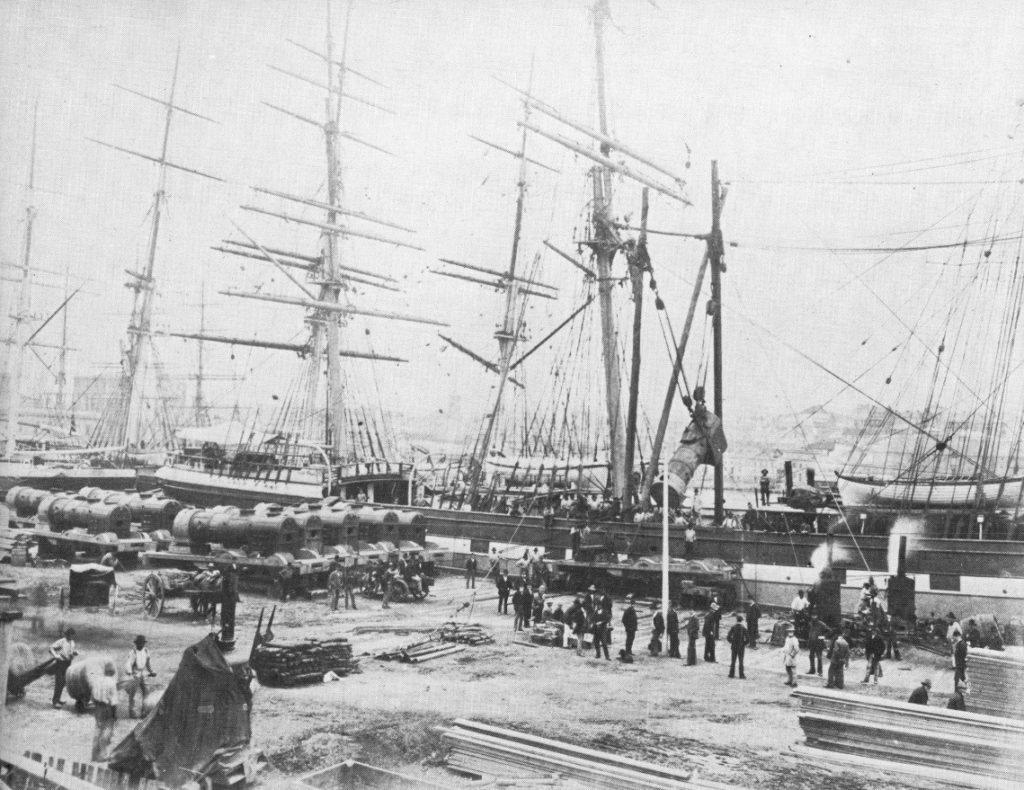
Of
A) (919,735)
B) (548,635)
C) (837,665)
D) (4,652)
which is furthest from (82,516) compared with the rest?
(919,735)

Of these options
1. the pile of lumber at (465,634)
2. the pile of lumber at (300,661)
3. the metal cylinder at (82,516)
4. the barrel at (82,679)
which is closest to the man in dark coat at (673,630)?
the pile of lumber at (465,634)

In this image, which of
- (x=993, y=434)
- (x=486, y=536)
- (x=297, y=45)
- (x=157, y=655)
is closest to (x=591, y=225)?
(x=486, y=536)

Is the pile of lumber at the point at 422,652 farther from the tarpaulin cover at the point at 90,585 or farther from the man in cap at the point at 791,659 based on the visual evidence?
the tarpaulin cover at the point at 90,585

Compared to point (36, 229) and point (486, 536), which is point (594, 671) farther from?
point (36, 229)

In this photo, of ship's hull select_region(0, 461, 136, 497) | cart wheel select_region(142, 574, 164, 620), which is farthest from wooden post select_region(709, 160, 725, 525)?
ship's hull select_region(0, 461, 136, 497)

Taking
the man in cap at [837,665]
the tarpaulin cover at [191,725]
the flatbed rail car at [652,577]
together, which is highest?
the flatbed rail car at [652,577]

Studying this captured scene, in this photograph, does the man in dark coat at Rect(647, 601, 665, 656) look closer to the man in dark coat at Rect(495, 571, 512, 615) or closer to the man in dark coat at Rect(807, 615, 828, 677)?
the man in dark coat at Rect(807, 615, 828, 677)

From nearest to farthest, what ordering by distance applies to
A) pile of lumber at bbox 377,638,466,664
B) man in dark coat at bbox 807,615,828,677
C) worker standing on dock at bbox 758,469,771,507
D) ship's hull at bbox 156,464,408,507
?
man in dark coat at bbox 807,615,828,677 < pile of lumber at bbox 377,638,466,664 < worker standing on dock at bbox 758,469,771,507 < ship's hull at bbox 156,464,408,507
